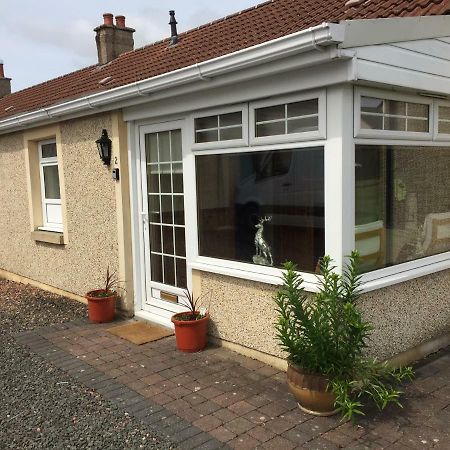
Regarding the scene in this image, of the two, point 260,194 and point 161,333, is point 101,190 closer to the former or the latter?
point 161,333

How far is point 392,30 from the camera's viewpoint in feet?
12.6

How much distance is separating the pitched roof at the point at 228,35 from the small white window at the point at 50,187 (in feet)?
2.73

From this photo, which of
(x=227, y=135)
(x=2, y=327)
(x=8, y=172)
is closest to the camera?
(x=227, y=135)

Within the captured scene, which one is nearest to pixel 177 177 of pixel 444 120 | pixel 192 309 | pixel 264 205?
pixel 264 205

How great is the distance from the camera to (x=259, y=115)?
14.9 ft

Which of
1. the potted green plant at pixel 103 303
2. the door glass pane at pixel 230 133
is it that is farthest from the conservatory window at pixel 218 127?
the potted green plant at pixel 103 303

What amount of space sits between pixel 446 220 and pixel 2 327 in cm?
550

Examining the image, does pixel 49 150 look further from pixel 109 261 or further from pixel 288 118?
pixel 288 118

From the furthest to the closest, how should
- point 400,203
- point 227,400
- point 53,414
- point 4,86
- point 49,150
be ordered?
point 4,86
point 49,150
point 400,203
point 227,400
point 53,414

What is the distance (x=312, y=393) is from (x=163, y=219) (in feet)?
9.85

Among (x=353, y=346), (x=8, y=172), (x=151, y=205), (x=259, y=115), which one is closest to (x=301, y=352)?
(x=353, y=346)

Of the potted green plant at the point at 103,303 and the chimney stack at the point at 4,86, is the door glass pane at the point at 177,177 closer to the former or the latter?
the potted green plant at the point at 103,303

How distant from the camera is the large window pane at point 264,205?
427cm

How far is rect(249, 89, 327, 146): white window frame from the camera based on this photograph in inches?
157
